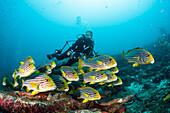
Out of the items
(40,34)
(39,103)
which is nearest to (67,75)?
(39,103)

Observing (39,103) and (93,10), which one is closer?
(39,103)

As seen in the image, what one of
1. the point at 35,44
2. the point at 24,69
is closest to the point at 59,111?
the point at 24,69

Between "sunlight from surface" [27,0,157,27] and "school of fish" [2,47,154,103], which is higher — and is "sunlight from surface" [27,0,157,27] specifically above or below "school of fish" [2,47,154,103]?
above

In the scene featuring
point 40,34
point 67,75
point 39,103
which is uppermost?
point 40,34

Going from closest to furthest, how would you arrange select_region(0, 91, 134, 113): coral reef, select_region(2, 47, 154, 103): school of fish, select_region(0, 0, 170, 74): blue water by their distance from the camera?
select_region(2, 47, 154, 103): school of fish → select_region(0, 91, 134, 113): coral reef → select_region(0, 0, 170, 74): blue water

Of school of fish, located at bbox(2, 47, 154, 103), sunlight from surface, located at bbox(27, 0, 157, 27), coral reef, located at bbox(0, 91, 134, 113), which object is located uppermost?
sunlight from surface, located at bbox(27, 0, 157, 27)

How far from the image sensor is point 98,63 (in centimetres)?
308

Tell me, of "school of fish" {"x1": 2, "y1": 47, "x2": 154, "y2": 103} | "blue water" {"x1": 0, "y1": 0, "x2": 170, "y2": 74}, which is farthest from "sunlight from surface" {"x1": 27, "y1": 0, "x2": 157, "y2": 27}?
"school of fish" {"x1": 2, "y1": 47, "x2": 154, "y2": 103}

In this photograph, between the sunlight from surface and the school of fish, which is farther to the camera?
the sunlight from surface

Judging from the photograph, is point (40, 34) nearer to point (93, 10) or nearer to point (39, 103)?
point (93, 10)

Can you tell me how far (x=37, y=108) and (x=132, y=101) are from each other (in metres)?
3.87

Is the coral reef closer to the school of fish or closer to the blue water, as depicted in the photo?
the school of fish

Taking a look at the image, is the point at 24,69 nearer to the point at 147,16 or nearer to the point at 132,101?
the point at 132,101

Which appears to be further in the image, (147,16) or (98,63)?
(147,16)
